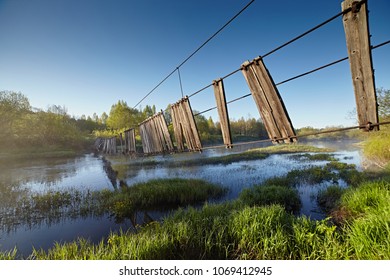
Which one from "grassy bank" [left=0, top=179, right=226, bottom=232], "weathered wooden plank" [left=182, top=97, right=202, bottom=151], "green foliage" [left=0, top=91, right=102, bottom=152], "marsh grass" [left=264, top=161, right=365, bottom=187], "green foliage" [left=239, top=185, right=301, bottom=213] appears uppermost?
"green foliage" [left=0, top=91, right=102, bottom=152]

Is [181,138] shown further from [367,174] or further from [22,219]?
[367,174]

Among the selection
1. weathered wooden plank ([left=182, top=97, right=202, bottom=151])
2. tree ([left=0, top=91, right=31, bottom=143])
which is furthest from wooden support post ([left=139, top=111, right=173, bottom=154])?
tree ([left=0, top=91, right=31, bottom=143])

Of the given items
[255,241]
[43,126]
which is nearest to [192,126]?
[255,241]

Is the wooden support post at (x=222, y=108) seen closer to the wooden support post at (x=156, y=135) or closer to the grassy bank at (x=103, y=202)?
the wooden support post at (x=156, y=135)

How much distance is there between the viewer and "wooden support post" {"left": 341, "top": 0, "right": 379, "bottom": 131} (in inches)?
83.1

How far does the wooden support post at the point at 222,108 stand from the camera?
4.44 m

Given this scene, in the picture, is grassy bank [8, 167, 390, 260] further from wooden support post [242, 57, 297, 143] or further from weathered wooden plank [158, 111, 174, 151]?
weathered wooden plank [158, 111, 174, 151]

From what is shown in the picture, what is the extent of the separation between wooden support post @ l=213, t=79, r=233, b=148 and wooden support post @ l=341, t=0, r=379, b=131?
2.52 m

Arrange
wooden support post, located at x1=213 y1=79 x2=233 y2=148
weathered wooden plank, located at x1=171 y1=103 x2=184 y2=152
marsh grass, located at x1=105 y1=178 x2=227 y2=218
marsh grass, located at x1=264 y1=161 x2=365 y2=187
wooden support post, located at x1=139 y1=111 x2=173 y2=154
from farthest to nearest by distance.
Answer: marsh grass, located at x1=264 y1=161 x2=365 y2=187
marsh grass, located at x1=105 y1=178 x2=227 y2=218
wooden support post, located at x1=139 y1=111 x2=173 y2=154
weathered wooden plank, located at x1=171 y1=103 x2=184 y2=152
wooden support post, located at x1=213 y1=79 x2=233 y2=148

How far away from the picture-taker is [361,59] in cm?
216

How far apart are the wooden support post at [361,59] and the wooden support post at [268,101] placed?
1.01 meters

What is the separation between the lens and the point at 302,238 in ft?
15.4
